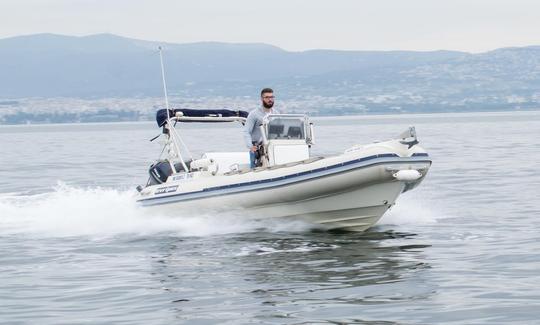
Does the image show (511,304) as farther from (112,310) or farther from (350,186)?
(350,186)

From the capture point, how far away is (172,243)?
17.7m

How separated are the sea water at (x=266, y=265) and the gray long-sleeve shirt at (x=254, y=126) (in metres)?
1.32

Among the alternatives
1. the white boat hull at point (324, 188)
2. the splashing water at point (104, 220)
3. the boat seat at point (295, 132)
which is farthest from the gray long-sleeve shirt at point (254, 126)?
the splashing water at point (104, 220)

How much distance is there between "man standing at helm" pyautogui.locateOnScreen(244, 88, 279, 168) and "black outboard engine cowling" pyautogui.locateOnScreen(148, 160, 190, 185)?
2.05 m

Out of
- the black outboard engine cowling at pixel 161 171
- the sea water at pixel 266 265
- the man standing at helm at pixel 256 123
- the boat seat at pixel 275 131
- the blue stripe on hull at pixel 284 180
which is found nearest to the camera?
the sea water at pixel 266 265

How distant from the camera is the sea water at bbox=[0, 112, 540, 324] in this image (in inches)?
456

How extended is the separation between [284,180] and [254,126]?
1.44m

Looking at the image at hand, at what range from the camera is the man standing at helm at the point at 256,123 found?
1822cm

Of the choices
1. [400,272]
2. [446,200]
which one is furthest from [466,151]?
[400,272]

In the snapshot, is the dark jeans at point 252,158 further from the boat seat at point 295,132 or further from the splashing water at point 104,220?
the splashing water at point 104,220

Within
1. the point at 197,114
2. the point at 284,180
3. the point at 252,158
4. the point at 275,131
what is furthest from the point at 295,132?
the point at 197,114

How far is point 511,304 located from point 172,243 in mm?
7554

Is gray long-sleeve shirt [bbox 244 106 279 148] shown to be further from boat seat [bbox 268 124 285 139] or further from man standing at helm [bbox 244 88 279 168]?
boat seat [bbox 268 124 285 139]


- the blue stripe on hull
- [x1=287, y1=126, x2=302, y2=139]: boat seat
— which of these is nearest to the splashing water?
the blue stripe on hull
